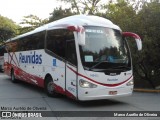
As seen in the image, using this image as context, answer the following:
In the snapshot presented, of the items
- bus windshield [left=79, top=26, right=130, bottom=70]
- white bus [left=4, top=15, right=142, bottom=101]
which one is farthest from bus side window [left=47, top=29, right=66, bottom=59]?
bus windshield [left=79, top=26, right=130, bottom=70]

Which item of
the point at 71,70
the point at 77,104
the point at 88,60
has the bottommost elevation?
the point at 77,104

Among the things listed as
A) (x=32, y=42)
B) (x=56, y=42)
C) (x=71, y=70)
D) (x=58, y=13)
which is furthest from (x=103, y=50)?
(x=58, y=13)

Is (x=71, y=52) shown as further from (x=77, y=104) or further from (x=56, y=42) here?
(x=77, y=104)

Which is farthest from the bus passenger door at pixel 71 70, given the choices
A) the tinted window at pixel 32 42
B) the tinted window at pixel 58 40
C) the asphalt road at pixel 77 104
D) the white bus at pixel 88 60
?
the tinted window at pixel 32 42

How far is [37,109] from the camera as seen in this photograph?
10031 mm

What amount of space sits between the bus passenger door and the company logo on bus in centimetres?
320

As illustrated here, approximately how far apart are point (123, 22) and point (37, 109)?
877 centimetres

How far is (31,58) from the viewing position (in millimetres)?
15109

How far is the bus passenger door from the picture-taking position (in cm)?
1019

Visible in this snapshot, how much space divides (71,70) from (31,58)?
520 centimetres

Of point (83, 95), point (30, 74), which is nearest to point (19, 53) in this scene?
point (30, 74)

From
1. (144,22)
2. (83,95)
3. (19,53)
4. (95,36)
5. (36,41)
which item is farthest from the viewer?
(19,53)

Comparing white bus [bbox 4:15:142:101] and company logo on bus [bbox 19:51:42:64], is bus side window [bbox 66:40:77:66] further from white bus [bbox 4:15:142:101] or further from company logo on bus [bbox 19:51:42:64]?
company logo on bus [bbox 19:51:42:64]

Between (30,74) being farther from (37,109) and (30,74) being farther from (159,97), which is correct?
(159,97)
